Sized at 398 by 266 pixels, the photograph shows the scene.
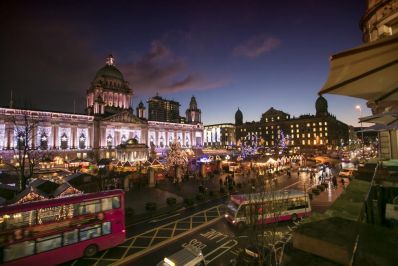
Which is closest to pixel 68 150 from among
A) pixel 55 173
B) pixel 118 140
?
pixel 118 140

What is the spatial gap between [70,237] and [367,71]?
14930mm

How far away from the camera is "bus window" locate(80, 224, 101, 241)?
12422 mm

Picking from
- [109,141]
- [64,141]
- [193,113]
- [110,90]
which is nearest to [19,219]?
[64,141]

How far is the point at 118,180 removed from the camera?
30812mm

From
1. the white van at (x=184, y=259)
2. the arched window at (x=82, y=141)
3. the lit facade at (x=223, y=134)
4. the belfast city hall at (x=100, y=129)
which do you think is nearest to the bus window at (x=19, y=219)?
the white van at (x=184, y=259)

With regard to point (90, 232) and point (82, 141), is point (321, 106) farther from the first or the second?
point (90, 232)

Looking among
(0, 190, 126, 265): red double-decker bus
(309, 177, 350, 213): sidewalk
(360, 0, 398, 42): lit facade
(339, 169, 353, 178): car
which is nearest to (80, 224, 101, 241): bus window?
(0, 190, 126, 265): red double-decker bus

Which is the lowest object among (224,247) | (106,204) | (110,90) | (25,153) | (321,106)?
(224,247)

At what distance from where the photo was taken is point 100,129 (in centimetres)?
7694

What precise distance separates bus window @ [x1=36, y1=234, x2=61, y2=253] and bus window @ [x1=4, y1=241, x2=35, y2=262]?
252 mm

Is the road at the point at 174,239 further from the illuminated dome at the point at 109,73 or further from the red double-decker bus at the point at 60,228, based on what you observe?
the illuminated dome at the point at 109,73

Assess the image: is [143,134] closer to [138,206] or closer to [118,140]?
[118,140]

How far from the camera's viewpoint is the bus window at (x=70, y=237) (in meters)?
11.9

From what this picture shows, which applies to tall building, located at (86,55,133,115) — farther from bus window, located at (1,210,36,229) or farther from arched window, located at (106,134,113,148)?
bus window, located at (1,210,36,229)
